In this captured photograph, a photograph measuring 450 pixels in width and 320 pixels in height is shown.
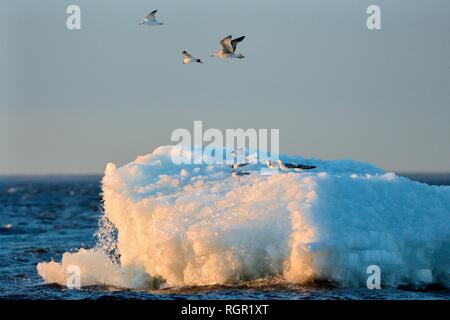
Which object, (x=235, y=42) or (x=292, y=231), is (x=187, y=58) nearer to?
(x=235, y=42)

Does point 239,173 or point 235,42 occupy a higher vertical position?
point 235,42

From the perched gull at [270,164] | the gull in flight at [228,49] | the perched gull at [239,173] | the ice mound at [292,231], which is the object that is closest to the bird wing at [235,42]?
the gull in flight at [228,49]

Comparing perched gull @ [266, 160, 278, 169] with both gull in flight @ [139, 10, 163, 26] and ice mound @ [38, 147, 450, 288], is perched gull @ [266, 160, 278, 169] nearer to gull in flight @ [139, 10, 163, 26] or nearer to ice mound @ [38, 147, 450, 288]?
ice mound @ [38, 147, 450, 288]

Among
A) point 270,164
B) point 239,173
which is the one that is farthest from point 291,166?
point 239,173

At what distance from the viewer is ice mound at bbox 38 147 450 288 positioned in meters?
20.2

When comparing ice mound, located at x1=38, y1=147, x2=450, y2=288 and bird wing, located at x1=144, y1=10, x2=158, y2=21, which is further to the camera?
bird wing, located at x1=144, y1=10, x2=158, y2=21

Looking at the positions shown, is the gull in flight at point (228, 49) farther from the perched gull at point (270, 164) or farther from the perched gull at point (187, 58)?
the perched gull at point (270, 164)

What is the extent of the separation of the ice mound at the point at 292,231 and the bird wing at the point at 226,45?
4.75 meters

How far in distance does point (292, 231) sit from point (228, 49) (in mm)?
7407

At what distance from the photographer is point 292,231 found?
20.4 metres

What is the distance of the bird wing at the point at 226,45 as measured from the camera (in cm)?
2594

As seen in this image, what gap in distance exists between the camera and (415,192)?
21.6 metres

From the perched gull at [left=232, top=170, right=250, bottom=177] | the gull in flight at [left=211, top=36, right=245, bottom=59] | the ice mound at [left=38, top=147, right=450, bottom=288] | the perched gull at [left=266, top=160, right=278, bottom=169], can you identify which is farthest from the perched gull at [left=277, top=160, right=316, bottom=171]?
the gull in flight at [left=211, top=36, right=245, bottom=59]

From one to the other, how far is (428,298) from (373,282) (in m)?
1.14
